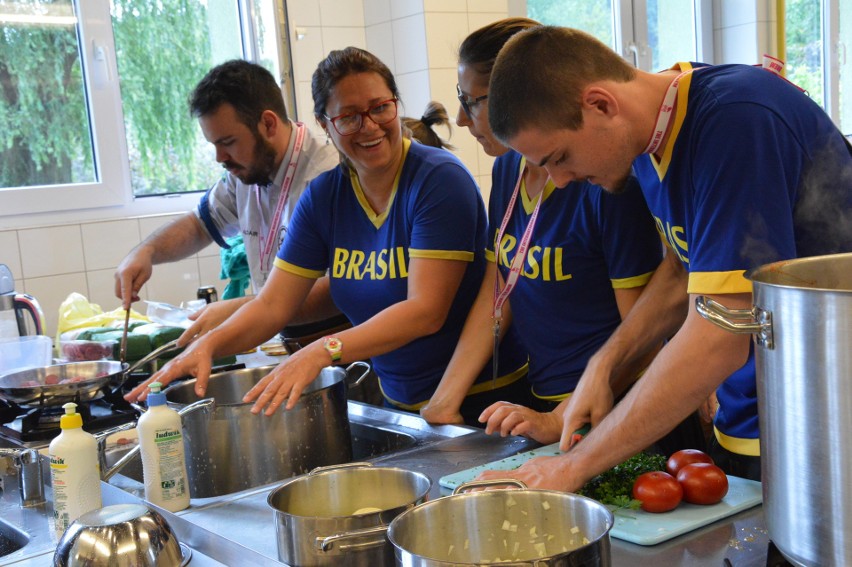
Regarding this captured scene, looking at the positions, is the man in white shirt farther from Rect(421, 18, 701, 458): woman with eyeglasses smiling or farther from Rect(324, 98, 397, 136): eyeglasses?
Rect(421, 18, 701, 458): woman with eyeglasses smiling

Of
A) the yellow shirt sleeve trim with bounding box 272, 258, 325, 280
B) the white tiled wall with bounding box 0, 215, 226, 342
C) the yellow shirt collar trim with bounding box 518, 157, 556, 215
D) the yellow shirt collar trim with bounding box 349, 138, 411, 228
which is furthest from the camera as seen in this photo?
the white tiled wall with bounding box 0, 215, 226, 342

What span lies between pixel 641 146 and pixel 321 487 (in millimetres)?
671

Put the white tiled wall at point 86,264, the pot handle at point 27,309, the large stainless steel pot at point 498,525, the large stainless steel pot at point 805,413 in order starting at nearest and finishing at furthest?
the large stainless steel pot at point 805,413 → the large stainless steel pot at point 498,525 → the pot handle at point 27,309 → the white tiled wall at point 86,264

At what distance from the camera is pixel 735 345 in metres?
1.22

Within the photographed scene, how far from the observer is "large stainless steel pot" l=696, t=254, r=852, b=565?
774 mm

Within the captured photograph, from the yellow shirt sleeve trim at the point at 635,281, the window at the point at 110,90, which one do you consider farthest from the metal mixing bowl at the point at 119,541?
the window at the point at 110,90

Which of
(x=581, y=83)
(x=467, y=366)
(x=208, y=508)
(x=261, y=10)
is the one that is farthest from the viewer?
(x=261, y=10)

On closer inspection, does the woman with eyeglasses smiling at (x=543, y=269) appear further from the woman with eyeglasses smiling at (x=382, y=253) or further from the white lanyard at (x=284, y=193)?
the white lanyard at (x=284, y=193)

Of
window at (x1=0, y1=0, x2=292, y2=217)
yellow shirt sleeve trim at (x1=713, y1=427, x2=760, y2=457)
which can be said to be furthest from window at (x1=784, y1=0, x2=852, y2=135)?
yellow shirt sleeve trim at (x1=713, y1=427, x2=760, y2=457)

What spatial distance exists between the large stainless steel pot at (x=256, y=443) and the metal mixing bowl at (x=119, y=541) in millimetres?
341

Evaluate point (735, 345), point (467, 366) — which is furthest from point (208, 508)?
point (735, 345)

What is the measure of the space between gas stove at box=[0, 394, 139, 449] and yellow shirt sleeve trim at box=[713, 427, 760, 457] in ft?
3.94

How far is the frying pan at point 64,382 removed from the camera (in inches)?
75.7

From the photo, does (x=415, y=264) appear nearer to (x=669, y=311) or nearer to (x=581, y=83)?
(x=669, y=311)
